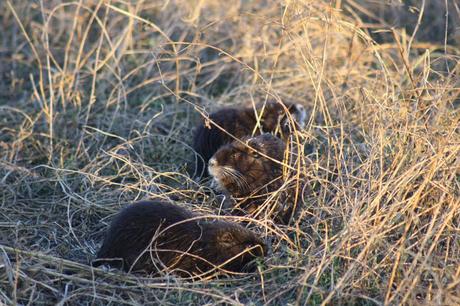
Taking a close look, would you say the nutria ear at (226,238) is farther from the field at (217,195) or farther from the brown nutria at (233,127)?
the brown nutria at (233,127)

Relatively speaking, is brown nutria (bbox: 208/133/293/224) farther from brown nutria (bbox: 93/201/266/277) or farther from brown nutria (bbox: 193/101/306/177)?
brown nutria (bbox: 93/201/266/277)

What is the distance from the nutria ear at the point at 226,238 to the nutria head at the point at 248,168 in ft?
2.57

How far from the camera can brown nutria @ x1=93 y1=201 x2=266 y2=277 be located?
468 cm

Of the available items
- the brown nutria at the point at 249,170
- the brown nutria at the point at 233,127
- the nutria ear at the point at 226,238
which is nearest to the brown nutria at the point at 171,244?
the nutria ear at the point at 226,238

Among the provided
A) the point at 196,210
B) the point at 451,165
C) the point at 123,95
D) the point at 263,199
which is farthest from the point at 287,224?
the point at 123,95

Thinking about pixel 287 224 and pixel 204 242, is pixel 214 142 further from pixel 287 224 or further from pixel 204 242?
pixel 204 242

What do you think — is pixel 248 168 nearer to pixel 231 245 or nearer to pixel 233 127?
pixel 233 127

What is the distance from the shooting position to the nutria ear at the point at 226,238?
4.76m

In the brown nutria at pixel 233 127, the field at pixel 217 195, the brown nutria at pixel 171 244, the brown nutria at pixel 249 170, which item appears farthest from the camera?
the brown nutria at pixel 233 127

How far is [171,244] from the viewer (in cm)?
470

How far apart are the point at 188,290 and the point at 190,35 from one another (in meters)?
4.60

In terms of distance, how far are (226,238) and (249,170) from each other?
37.0 inches

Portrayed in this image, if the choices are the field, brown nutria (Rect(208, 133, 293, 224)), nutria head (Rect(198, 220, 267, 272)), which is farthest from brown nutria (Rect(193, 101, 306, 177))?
nutria head (Rect(198, 220, 267, 272))

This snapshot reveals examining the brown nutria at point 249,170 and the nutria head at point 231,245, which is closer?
the nutria head at point 231,245
